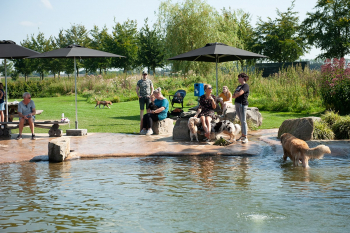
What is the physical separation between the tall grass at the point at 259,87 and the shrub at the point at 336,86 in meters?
1.22

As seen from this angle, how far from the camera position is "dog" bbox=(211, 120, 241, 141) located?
9.28m

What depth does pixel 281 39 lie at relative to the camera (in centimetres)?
4088

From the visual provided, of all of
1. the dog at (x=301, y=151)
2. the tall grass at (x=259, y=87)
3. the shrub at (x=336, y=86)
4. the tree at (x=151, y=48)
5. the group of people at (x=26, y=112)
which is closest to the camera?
the dog at (x=301, y=151)

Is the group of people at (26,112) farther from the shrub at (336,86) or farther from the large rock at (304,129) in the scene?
the shrub at (336,86)

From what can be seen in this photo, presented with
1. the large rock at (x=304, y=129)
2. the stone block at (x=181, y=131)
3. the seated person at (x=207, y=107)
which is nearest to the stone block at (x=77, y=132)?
the stone block at (x=181, y=131)

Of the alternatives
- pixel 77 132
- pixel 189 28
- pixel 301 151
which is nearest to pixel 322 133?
pixel 301 151

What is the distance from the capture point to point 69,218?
14.9 feet

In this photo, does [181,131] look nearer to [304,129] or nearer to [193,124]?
[193,124]

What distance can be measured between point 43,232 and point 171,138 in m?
6.29

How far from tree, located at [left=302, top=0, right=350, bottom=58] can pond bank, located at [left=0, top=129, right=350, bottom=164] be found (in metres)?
33.8

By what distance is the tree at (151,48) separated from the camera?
38.6 meters

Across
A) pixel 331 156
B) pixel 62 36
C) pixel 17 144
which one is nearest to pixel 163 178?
pixel 331 156

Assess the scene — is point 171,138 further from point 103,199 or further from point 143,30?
point 143,30

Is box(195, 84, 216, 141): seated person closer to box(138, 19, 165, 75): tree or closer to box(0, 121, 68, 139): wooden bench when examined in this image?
box(0, 121, 68, 139): wooden bench
